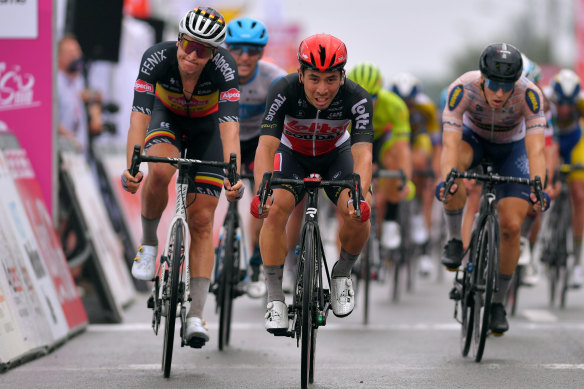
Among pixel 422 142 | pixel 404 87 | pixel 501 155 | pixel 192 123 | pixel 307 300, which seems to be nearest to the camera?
pixel 307 300

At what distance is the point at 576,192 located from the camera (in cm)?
1301

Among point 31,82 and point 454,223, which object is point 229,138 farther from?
point 31,82

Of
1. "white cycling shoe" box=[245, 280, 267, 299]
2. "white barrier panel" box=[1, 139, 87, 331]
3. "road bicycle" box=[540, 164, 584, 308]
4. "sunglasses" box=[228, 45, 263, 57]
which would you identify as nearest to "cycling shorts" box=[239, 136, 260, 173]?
"sunglasses" box=[228, 45, 263, 57]

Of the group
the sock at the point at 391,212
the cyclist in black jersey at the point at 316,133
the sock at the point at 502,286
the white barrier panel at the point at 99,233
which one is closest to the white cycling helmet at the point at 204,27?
the cyclist in black jersey at the point at 316,133

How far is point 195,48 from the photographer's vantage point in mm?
7723

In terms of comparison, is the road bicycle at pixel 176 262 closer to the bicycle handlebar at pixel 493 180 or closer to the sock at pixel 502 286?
the bicycle handlebar at pixel 493 180

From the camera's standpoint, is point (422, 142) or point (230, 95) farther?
point (422, 142)

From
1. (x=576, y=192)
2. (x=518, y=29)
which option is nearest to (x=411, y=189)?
(x=576, y=192)

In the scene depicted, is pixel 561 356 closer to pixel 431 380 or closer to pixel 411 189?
pixel 431 380

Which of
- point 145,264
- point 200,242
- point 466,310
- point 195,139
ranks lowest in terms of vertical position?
point 466,310

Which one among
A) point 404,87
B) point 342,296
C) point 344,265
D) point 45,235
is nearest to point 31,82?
point 45,235

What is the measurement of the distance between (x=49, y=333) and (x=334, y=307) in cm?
251

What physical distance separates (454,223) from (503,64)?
5.33 feet

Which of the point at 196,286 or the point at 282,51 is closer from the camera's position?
the point at 196,286
